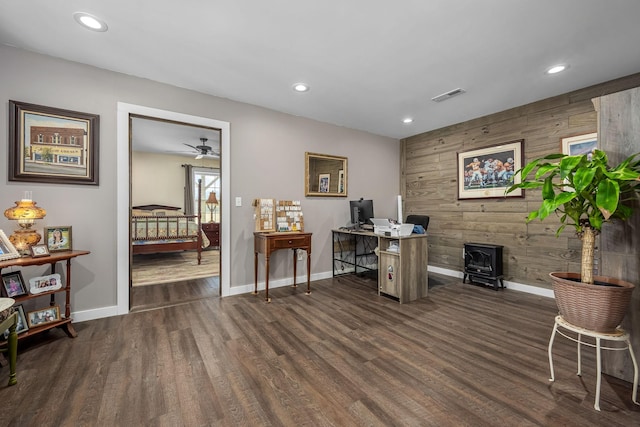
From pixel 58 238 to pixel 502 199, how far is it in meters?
5.16

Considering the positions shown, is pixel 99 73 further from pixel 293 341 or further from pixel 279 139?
pixel 293 341

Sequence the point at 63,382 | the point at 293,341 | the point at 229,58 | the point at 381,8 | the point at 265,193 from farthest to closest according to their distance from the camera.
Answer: the point at 265,193
the point at 229,58
the point at 293,341
the point at 381,8
the point at 63,382

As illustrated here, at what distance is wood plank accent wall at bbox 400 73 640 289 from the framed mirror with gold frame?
1498mm

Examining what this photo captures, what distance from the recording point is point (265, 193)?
368 centimetres

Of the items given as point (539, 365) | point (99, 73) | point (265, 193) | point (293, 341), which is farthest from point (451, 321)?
point (99, 73)

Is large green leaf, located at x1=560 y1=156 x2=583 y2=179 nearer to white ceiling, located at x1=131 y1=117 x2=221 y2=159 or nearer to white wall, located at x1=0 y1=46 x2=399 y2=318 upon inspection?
white wall, located at x1=0 y1=46 x2=399 y2=318

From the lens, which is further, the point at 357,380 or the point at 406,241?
the point at 406,241

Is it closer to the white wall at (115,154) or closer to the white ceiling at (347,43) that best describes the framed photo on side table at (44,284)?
the white wall at (115,154)

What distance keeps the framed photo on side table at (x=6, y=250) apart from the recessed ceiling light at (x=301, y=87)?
286 cm

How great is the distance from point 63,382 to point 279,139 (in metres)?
3.17

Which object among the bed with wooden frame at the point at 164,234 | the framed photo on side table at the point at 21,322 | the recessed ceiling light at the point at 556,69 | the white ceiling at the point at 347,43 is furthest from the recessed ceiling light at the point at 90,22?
the recessed ceiling light at the point at 556,69

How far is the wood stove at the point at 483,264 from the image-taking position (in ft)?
12.1

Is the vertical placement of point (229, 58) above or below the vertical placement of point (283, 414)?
above

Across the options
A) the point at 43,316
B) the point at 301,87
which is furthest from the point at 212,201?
the point at 43,316
